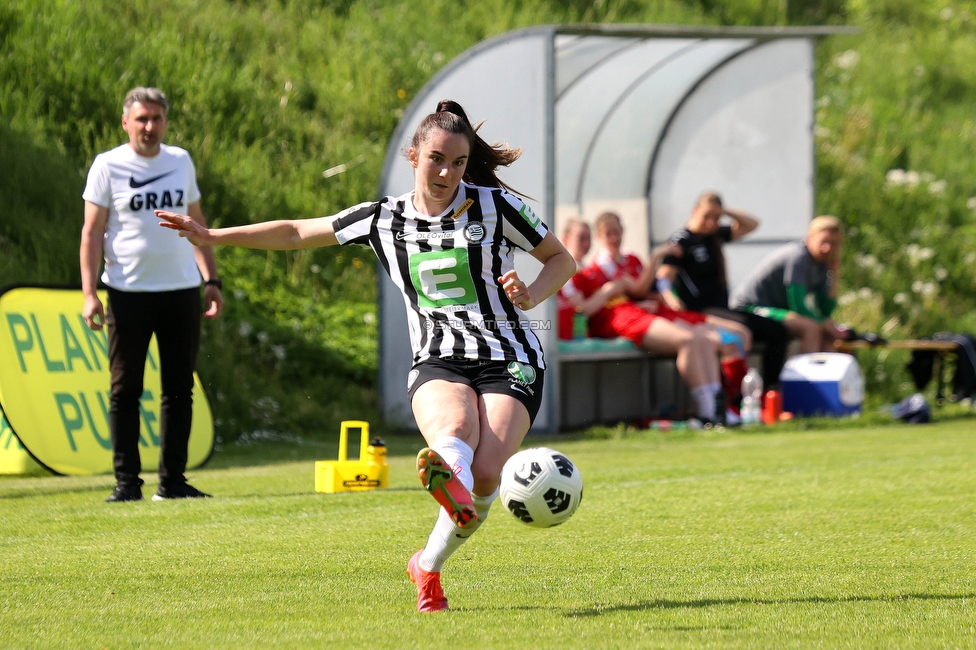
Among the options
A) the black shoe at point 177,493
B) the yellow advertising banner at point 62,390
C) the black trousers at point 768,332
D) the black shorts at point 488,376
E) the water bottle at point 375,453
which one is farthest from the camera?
the black trousers at point 768,332

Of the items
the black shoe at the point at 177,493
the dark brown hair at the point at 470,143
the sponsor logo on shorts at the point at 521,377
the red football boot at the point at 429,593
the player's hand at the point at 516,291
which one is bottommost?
the black shoe at the point at 177,493

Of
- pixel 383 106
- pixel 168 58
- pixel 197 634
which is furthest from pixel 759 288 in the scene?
pixel 197 634

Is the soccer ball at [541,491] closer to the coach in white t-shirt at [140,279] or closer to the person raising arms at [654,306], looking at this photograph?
the coach in white t-shirt at [140,279]

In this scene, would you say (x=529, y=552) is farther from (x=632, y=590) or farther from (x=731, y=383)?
(x=731, y=383)

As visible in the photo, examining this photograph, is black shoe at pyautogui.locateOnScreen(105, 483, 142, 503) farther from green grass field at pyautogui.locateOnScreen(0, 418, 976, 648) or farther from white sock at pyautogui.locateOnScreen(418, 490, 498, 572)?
white sock at pyautogui.locateOnScreen(418, 490, 498, 572)

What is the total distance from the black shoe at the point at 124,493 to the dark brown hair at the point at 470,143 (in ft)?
11.2

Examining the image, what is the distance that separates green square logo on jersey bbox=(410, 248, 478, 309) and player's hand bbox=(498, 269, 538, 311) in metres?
0.25

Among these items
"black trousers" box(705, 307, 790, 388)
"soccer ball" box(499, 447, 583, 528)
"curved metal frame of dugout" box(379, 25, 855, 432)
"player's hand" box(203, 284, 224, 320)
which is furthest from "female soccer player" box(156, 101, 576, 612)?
"curved metal frame of dugout" box(379, 25, 855, 432)

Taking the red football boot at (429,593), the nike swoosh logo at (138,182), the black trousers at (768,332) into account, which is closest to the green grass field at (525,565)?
the red football boot at (429,593)

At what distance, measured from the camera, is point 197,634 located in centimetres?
429

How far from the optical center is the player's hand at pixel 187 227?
5102 millimetres

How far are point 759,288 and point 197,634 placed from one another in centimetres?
1115

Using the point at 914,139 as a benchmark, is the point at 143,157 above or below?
below

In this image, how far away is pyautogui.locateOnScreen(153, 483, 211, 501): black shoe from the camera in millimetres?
7766
